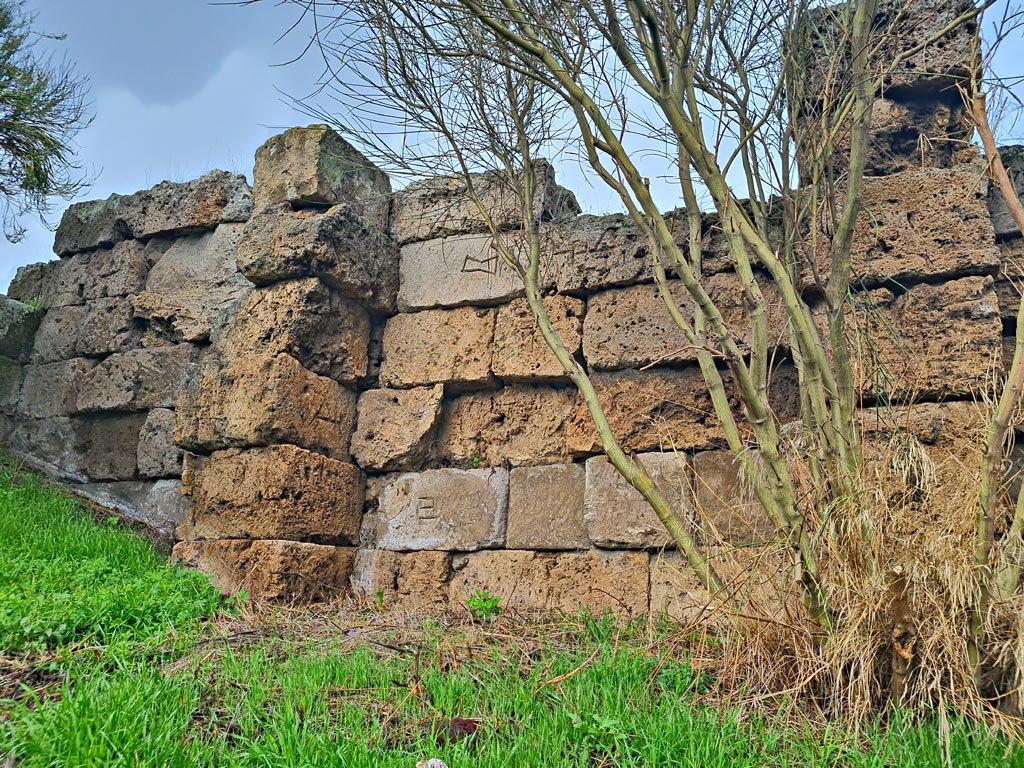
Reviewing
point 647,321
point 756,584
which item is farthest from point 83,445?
point 756,584

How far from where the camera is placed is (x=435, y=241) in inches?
222

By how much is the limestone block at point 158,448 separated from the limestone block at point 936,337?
4298 millimetres

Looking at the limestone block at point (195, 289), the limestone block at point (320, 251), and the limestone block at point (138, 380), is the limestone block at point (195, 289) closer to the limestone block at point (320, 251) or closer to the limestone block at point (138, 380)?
the limestone block at point (138, 380)

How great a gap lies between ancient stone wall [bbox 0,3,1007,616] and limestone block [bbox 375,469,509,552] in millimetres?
13

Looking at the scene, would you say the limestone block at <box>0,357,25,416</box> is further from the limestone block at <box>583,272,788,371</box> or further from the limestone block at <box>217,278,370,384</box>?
the limestone block at <box>583,272,788,371</box>

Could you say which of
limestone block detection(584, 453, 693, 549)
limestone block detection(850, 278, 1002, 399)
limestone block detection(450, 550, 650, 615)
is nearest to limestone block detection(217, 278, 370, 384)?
limestone block detection(450, 550, 650, 615)

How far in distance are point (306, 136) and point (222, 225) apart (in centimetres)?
117

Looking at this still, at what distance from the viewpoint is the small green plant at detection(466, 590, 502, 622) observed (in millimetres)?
4395

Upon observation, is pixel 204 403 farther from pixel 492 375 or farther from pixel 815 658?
pixel 815 658

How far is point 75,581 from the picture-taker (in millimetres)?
4258

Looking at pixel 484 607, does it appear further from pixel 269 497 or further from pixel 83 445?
pixel 83 445

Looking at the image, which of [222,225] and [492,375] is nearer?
[492,375]

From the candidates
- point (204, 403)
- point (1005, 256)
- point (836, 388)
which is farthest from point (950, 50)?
point (204, 403)

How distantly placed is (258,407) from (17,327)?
10.3ft
